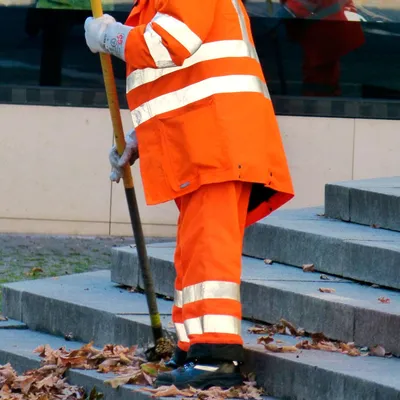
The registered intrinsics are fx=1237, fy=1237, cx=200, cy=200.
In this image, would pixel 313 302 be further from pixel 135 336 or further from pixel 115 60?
pixel 115 60

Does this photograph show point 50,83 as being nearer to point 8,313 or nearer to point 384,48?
point 384,48

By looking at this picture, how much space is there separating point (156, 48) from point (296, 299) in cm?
137

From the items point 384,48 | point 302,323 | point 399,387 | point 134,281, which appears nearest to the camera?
point 399,387

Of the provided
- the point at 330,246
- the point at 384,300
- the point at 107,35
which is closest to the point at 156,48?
the point at 107,35

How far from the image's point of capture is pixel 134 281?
20.2 ft

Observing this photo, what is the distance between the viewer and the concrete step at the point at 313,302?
486 centimetres

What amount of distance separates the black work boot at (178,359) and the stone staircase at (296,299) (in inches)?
8.4

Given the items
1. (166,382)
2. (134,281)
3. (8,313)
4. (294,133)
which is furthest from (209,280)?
(294,133)

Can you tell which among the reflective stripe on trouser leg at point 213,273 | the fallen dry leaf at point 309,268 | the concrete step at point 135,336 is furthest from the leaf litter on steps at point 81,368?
the fallen dry leaf at point 309,268

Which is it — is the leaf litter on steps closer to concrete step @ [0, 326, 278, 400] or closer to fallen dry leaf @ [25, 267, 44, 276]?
concrete step @ [0, 326, 278, 400]

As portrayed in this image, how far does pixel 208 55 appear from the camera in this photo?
4.52 m

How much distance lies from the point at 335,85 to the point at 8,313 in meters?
3.69

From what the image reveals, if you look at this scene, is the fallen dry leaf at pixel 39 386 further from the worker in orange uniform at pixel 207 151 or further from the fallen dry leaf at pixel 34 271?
the fallen dry leaf at pixel 34 271

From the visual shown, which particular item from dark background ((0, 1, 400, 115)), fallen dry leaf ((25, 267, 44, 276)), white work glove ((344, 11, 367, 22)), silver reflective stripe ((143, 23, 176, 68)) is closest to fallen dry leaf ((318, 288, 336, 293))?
silver reflective stripe ((143, 23, 176, 68))
